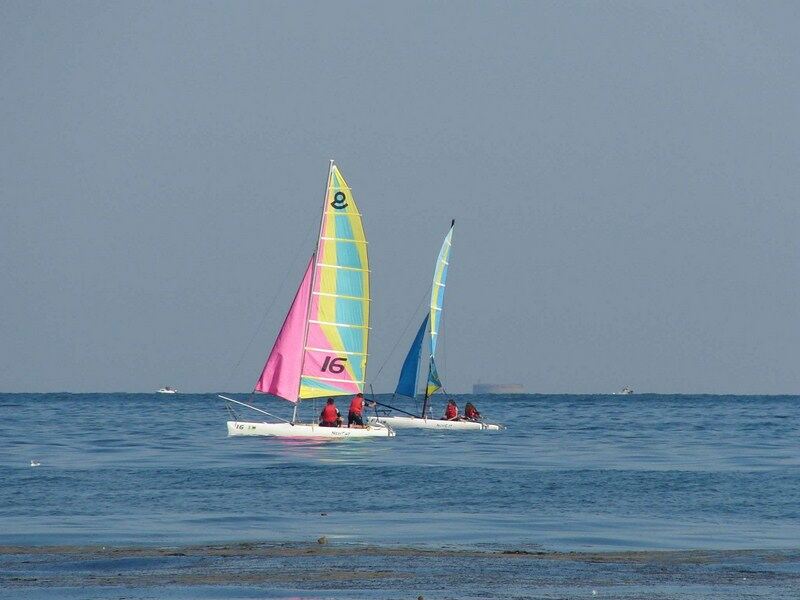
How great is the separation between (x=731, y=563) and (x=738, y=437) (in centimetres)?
4426

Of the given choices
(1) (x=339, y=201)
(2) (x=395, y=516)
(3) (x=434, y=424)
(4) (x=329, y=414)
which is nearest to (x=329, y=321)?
(4) (x=329, y=414)

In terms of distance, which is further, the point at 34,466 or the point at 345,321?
the point at 345,321

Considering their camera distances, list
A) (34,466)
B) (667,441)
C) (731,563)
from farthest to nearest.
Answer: (667,441) → (34,466) → (731,563)

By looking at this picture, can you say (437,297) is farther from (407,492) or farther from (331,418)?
(407,492)

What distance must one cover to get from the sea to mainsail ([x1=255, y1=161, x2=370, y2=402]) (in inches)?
123

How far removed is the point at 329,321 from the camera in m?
53.8

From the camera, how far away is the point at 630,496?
32.2 meters

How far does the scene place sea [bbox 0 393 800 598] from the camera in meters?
17.8

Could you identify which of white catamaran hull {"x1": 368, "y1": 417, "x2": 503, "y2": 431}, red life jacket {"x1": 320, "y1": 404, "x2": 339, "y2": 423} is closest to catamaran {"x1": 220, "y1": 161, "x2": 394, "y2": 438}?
red life jacket {"x1": 320, "y1": 404, "x2": 339, "y2": 423}

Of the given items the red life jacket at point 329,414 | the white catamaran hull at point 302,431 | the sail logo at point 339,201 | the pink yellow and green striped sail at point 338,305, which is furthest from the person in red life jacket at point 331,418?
the sail logo at point 339,201

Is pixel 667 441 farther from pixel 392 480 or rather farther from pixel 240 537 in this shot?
pixel 240 537

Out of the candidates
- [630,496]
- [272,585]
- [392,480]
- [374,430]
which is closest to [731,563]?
[272,585]

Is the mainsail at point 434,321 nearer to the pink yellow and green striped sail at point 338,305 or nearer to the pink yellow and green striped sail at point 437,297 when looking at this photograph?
the pink yellow and green striped sail at point 437,297

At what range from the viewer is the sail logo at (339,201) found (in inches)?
2076
